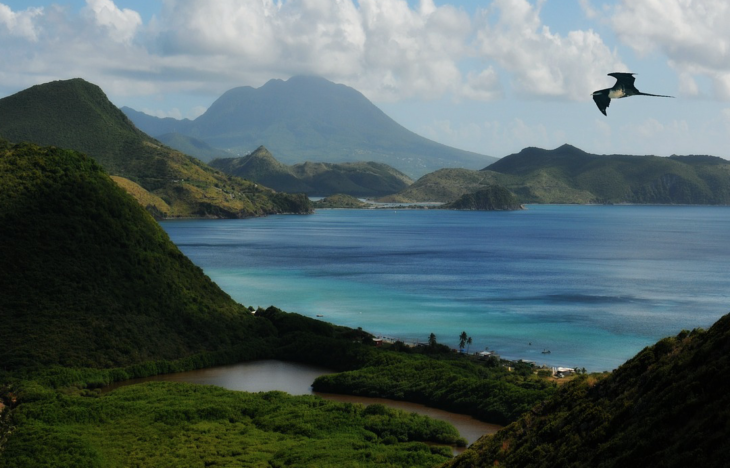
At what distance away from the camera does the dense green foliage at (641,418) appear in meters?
15.2

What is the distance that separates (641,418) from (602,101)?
9230mm

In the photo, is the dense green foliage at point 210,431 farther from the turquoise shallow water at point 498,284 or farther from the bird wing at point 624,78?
the turquoise shallow water at point 498,284

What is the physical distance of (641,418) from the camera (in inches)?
710

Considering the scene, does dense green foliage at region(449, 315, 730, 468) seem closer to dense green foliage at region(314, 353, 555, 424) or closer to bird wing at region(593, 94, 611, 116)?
bird wing at region(593, 94, 611, 116)

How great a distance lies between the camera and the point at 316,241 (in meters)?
158

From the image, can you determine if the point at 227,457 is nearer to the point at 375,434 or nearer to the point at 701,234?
the point at 375,434

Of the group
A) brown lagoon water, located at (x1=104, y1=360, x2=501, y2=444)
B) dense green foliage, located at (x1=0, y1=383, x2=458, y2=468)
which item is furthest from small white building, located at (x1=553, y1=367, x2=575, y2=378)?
dense green foliage, located at (x1=0, y1=383, x2=458, y2=468)

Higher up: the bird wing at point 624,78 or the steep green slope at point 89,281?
the bird wing at point 624,78

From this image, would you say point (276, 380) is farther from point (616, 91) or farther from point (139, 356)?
point (616, 91)

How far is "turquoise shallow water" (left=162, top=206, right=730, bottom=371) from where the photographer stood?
2589 inches

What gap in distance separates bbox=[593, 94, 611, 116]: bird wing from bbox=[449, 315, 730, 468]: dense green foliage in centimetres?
688

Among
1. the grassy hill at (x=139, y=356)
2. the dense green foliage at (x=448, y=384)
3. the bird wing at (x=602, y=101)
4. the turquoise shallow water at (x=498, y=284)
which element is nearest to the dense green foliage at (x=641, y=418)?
the bird wing at (x=602, y=101)

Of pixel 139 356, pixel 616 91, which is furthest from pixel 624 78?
pixel 139 356

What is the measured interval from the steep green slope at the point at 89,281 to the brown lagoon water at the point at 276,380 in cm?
283
